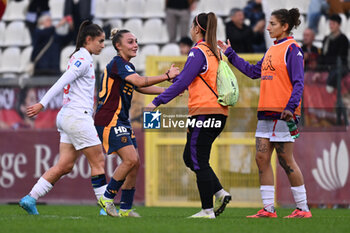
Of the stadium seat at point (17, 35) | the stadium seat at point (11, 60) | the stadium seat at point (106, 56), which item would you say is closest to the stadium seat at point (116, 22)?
the stadium seat at point (106, 56)

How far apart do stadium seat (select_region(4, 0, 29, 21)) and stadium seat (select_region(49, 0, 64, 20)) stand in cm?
74

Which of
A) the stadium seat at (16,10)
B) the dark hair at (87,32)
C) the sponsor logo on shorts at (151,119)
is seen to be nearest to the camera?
the sponsor logo on shorts at (151,119)

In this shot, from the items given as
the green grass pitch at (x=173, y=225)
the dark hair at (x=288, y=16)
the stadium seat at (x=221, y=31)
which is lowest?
the green grass pitch at (x=173, y=225)

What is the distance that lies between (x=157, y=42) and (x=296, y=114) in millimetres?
8222

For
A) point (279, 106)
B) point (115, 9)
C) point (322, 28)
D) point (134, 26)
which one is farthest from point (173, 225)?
point (115, 9)

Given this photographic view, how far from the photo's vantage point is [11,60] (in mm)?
15242

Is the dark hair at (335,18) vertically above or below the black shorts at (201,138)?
above

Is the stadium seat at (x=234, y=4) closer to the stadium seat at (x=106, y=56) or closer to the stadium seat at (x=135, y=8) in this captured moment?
the stadium seat at (x=135, y=8)

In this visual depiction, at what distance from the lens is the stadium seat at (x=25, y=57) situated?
1480 centimetres

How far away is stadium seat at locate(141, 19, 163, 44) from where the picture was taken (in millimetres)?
14695

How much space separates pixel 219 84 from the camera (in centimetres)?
636

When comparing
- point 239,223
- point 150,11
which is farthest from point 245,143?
point 150,11

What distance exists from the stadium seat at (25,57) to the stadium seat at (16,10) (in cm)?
125

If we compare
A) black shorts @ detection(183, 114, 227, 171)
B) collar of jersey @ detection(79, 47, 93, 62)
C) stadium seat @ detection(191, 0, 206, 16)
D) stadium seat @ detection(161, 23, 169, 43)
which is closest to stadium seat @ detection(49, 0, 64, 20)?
stadium seat @ detection(161, 23, 169, 43)
